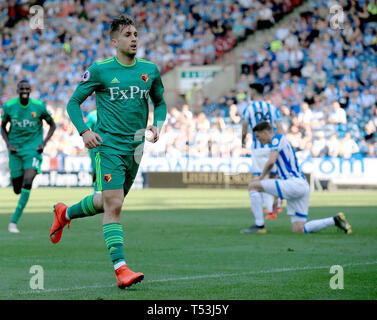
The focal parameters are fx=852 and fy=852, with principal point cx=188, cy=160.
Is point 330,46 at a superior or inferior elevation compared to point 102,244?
superior

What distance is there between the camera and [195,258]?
31.6 feet

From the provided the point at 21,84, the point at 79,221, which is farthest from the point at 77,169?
the point at 21,84

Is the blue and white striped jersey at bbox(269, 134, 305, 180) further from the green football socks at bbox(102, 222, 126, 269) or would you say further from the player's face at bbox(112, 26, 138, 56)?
the green football socks at bbox(102, 222, 126, 269)

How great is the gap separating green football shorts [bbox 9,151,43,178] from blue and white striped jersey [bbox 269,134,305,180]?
145 inches

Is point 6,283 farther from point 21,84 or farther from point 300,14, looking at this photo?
point 300,14

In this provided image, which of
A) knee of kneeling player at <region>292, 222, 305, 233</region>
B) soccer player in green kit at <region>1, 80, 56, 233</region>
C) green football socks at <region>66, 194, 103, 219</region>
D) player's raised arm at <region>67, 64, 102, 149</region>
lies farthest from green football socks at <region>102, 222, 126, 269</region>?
soccer player in green kit at <region>1, 80, 56, 233</region>

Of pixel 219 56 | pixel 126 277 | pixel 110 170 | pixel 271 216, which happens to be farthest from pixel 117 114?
pixel 219 56

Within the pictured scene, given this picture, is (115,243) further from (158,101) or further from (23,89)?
(23,89)

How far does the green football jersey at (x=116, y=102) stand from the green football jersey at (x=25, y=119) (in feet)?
19.7

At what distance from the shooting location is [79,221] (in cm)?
1567

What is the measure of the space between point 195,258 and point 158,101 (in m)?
2.34

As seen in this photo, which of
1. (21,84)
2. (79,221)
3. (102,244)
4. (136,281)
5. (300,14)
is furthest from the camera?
(300,14)

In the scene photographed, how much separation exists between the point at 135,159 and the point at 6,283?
5.18 ft

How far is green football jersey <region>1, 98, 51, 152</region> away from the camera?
1351cm
